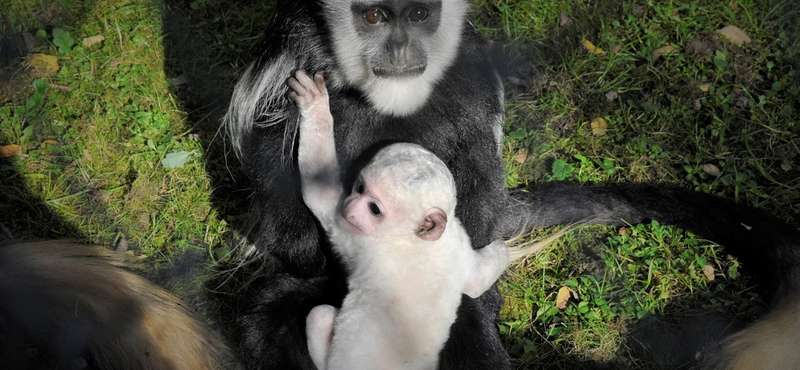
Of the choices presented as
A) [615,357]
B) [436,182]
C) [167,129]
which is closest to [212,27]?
[167,129]

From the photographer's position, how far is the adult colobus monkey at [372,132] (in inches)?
87.9

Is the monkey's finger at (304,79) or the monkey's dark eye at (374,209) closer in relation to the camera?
the monkey's dark eye at (374,209)

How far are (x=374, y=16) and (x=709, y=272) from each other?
1543mm

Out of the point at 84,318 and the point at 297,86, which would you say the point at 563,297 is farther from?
the point at 84,318

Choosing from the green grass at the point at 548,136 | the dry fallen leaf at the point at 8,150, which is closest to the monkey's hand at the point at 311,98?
the green grass at the point at 548,136

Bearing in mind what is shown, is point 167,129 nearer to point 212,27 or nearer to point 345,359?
point 212,27

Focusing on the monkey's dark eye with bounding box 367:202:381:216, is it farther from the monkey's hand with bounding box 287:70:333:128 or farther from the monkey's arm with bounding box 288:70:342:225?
the monkey's hand with bounding box 287:70:333:128

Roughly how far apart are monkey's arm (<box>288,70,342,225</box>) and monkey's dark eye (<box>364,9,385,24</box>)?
21 cm

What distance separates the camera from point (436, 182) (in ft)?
6.64

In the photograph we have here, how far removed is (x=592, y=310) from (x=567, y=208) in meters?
0.38

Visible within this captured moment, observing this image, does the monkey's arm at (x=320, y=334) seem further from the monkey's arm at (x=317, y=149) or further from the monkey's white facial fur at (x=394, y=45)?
the monkey's white facial fur at (x=394, y=45)

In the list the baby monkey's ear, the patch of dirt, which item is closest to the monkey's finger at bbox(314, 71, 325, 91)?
the baby monkey's ear

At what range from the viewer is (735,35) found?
135 inches

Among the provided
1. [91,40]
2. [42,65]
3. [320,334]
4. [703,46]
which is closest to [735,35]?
[703,46]
